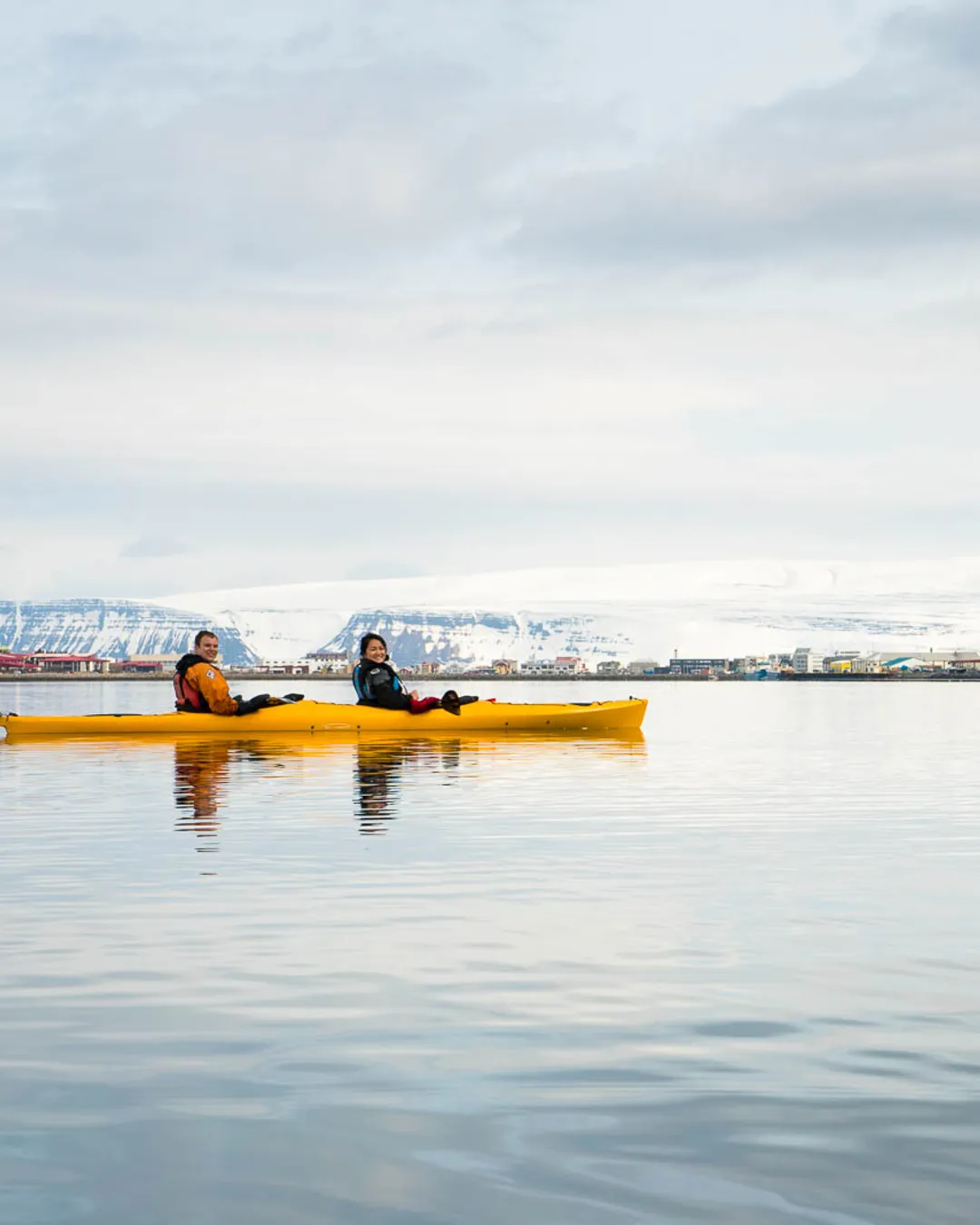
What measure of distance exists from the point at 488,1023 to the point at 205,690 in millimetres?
23152

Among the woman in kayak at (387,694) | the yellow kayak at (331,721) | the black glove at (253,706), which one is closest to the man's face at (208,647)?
the black glove at (253,706)

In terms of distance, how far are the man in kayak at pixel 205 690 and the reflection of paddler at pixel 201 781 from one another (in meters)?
0.77

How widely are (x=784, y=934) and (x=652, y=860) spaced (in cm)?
389

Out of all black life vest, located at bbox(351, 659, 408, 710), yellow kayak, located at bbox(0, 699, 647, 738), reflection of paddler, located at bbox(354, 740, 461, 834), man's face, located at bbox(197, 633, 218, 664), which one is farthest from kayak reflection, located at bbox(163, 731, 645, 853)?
man's face, located at bbox(197, 633, 218, 664)

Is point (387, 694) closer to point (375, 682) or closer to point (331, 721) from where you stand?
point (375, 682)

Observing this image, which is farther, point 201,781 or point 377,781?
point 201,781

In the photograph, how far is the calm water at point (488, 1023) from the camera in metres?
5.22

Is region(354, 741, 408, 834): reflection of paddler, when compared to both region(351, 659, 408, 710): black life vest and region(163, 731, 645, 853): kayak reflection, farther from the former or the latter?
region(351, 659, 408, 710): black life vest

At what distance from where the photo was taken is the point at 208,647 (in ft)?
90.9

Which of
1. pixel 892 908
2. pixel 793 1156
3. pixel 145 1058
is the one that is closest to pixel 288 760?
pixel 892 908

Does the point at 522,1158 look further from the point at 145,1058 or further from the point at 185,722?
the point at 185,722

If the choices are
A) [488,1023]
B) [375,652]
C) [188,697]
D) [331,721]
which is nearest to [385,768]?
[375,652]

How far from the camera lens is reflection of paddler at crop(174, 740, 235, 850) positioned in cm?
1689

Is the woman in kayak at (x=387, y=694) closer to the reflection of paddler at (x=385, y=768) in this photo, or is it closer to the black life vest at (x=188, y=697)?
the reflection of paddler at (x=385, y=768)
